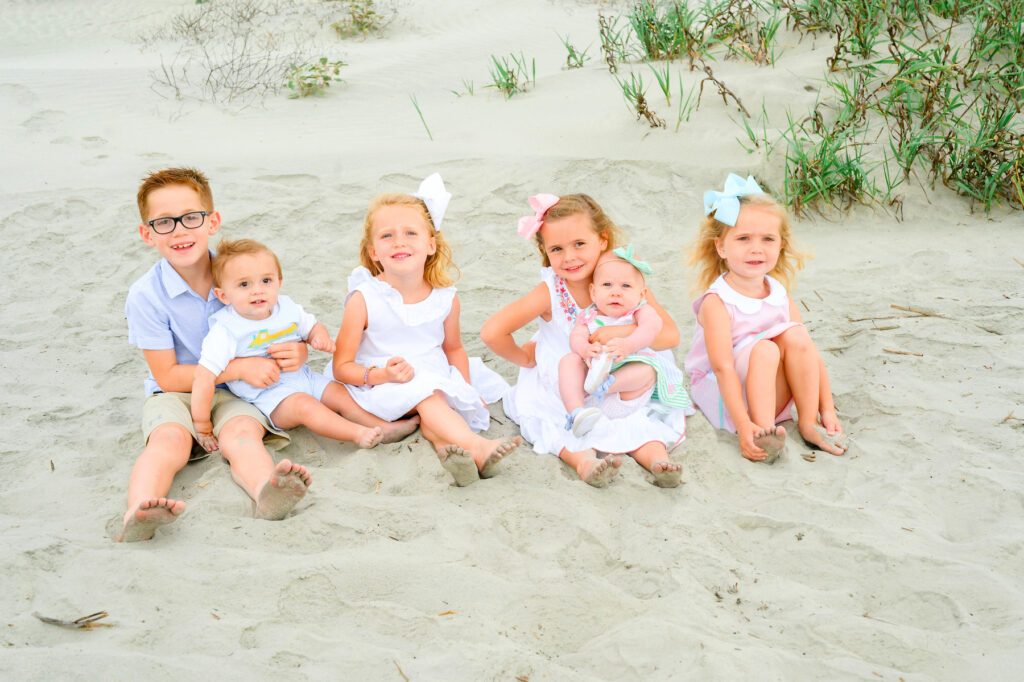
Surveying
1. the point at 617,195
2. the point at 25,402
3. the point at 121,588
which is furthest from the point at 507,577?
the point at 617,195

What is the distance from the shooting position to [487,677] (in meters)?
2.19

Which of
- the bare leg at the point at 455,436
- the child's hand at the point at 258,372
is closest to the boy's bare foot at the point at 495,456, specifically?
the bare leg at the point at 455,436

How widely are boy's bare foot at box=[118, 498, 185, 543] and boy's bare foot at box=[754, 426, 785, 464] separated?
6.58 feet

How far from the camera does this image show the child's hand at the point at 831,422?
3.47 metres

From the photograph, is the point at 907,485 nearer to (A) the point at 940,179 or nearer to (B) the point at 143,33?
(A) the point at 940,179

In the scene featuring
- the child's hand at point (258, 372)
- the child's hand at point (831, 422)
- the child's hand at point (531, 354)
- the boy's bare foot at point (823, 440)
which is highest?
the child's hand at point (258, 372)

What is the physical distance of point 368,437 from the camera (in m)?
3.39

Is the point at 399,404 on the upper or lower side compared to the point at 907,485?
upper

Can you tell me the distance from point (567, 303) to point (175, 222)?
5.11ft

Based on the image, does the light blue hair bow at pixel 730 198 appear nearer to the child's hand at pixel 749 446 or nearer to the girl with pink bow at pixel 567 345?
the girl with pink bow at pixel 567 345

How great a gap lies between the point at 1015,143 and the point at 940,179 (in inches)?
18.2

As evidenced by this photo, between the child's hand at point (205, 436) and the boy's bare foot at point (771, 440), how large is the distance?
2.05m

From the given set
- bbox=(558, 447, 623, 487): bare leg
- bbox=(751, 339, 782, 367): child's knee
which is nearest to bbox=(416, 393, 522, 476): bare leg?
bbox=(558, 447, 623, 487): bare leg

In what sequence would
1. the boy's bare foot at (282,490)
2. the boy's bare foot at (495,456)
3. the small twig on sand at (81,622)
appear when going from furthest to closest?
the boy's bare foot at (495,456) → the boy's bare foot at (282,490) → the small twig on sand at (81,622)
